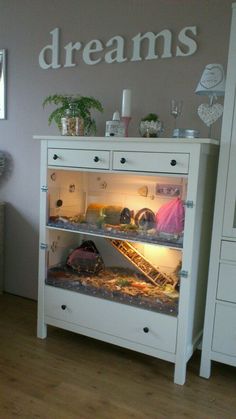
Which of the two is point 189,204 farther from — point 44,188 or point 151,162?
point 44,188

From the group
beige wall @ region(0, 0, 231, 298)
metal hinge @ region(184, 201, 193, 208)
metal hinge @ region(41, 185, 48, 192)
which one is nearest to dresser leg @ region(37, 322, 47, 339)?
beige wall @ region(0, 0, 231, 298)

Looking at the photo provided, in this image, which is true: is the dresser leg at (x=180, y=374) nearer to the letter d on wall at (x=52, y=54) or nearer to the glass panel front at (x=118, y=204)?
the glass panel front at (x=118, y=204)

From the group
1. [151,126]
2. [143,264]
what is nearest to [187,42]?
[151,126]

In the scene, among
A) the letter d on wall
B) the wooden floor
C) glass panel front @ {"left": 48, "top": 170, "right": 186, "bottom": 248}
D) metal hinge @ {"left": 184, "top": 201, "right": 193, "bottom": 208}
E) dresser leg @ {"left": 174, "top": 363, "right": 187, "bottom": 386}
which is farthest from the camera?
the letter d on wall

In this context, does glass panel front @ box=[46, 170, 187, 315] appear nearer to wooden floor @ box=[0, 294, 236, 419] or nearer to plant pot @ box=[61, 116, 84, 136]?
plant pot @ box=[61, 116, 84, 136]

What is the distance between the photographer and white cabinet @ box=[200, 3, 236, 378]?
1792 mm

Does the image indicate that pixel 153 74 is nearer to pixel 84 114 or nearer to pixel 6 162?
pixel 84 114

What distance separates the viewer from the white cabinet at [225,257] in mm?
1792

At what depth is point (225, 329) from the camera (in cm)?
192

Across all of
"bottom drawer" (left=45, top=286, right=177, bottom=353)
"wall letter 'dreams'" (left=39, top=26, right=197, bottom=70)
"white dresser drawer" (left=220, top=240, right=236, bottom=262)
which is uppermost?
"wall letter 'dreams'" (left=39, top=26, right=197, bottom=70)

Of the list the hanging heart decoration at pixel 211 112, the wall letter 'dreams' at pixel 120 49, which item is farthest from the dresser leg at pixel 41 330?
the wall letter 'dreams' at pixel 120 49

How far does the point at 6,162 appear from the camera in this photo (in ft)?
9.68

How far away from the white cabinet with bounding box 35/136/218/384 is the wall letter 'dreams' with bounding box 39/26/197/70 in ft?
2.35

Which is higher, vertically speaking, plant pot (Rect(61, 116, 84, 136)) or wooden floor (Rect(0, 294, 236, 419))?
plant pot (Rect(61, 116, 84, 136))
